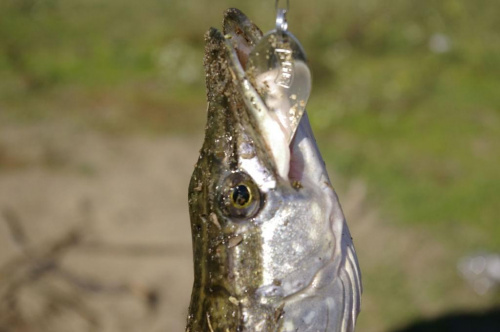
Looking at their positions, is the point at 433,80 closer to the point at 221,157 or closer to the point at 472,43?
the point at 472,43

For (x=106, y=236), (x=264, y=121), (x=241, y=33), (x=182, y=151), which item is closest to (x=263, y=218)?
(x=264, y=121)

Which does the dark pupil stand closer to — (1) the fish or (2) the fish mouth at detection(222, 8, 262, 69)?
(1) the fish

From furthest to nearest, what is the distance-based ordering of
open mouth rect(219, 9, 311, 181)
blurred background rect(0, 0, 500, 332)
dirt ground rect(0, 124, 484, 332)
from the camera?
1. blurred background rect(0, 0, 500, 332)
2. dirt ground rect(0, 124, 484, 332)
3. open mouth rect(219, 9, 311, 181)

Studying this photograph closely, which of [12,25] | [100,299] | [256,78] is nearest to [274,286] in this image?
[256,78]

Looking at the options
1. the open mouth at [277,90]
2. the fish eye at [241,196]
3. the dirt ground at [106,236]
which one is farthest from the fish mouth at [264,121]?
the dirt ground at [106,236]

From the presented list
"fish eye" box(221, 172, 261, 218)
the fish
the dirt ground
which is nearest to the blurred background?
the dirt ground

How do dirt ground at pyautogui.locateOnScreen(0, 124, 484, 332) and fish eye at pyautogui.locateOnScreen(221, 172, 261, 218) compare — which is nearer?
fish eye at pyautogui.locateOnScreen(221, 172, 261, 218)

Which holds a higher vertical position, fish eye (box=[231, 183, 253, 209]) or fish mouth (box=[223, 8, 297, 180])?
fish mouth (box=[223, 8, 297, 180])
